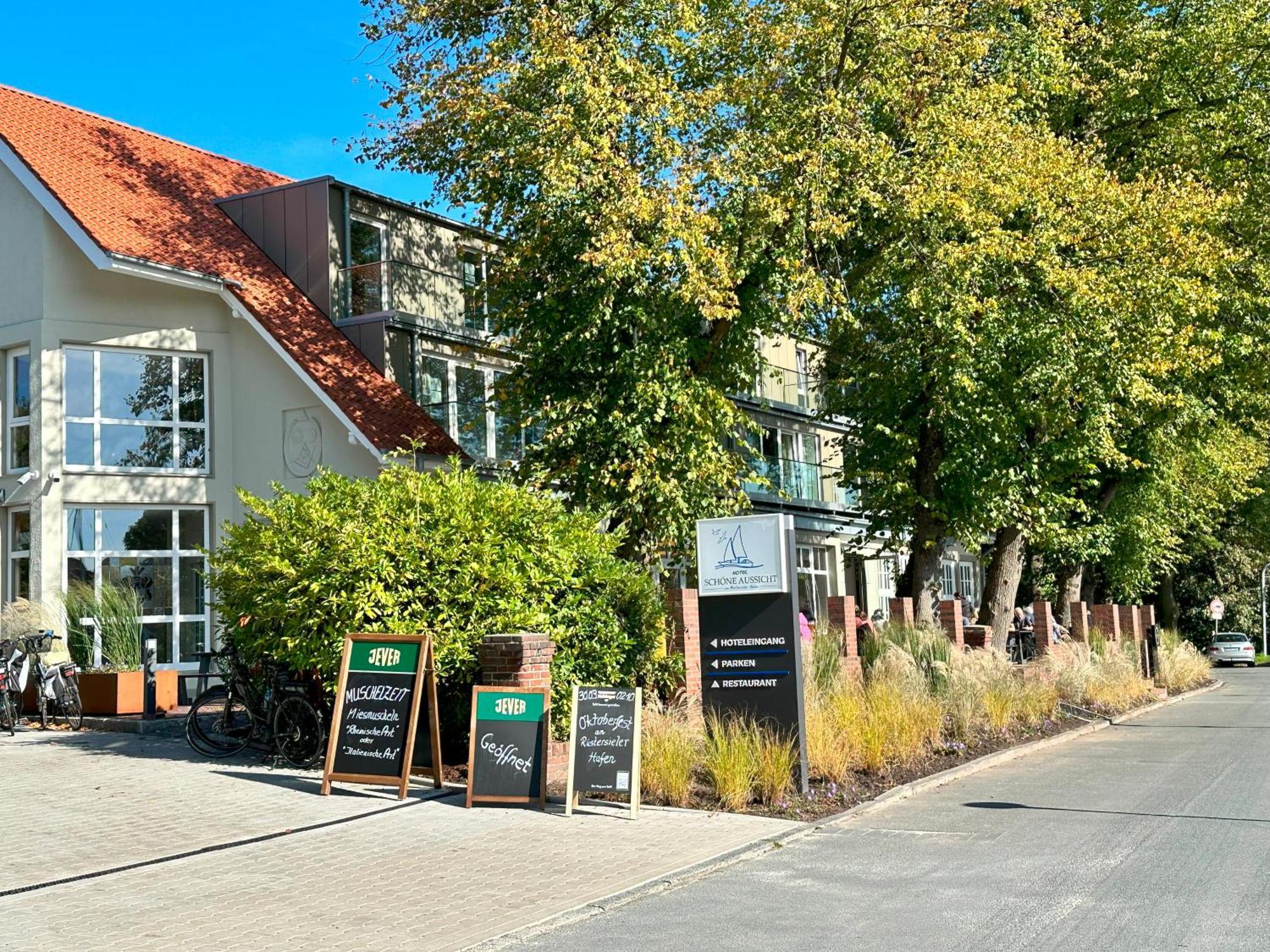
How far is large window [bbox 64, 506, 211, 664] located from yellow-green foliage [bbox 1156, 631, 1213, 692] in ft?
66.7

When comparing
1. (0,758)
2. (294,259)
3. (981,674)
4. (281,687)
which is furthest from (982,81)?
(0,758)

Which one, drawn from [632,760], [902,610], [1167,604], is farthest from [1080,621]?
[1167,604]

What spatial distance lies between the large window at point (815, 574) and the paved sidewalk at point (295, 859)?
31.1 m

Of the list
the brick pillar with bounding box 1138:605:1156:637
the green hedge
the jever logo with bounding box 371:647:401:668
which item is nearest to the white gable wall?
the green hedge

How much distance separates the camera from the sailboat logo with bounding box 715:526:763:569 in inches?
485

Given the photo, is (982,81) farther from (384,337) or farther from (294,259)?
(294,259)

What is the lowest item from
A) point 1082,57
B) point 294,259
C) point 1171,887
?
point 1171,887

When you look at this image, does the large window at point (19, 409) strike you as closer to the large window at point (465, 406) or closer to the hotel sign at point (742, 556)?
the large window at point (465, 406)

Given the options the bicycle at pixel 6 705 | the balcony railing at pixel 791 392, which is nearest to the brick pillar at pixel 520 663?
the bicycle at pixel 6 705

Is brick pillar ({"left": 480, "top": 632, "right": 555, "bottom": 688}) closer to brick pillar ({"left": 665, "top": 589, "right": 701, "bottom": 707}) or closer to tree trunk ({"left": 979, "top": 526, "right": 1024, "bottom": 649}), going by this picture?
brick pillar ({"left": 665, "top": 589, "right": 701, "bottom": 707})

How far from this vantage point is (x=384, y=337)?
78.0 feet

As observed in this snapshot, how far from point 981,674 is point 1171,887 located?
951 cm

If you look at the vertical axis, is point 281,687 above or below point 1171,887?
above

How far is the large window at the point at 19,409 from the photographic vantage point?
22.1 metres
